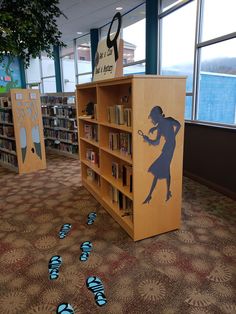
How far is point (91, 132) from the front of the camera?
12.3ft

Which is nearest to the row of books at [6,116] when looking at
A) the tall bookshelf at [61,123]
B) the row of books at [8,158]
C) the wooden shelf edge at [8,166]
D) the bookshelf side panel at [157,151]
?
the row of books at [8,158]

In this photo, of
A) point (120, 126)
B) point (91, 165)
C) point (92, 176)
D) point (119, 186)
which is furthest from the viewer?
point (92, 176)

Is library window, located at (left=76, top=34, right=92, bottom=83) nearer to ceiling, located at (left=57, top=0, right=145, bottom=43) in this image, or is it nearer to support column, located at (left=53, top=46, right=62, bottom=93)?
ceiling, located at (left=57, top=0, right=145, bottom=43)

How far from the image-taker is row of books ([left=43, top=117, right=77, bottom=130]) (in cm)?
602

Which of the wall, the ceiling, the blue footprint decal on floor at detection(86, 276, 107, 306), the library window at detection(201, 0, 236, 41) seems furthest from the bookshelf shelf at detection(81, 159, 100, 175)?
the ceiling

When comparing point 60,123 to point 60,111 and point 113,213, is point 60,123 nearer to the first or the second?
point 60,111

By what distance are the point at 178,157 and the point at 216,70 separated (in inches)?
88.8

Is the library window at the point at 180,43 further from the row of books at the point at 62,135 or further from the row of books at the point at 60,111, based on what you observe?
the row of books at the point at 62,135

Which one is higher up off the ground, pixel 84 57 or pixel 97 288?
pixel 84 57

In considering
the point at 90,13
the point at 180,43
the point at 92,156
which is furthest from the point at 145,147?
the point at 90,13

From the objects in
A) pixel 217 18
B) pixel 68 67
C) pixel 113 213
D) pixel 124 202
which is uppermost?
pixel 68 67

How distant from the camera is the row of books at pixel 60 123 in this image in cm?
602

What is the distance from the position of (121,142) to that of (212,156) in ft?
6.05

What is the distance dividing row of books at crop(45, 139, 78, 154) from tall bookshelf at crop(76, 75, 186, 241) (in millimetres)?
3081
